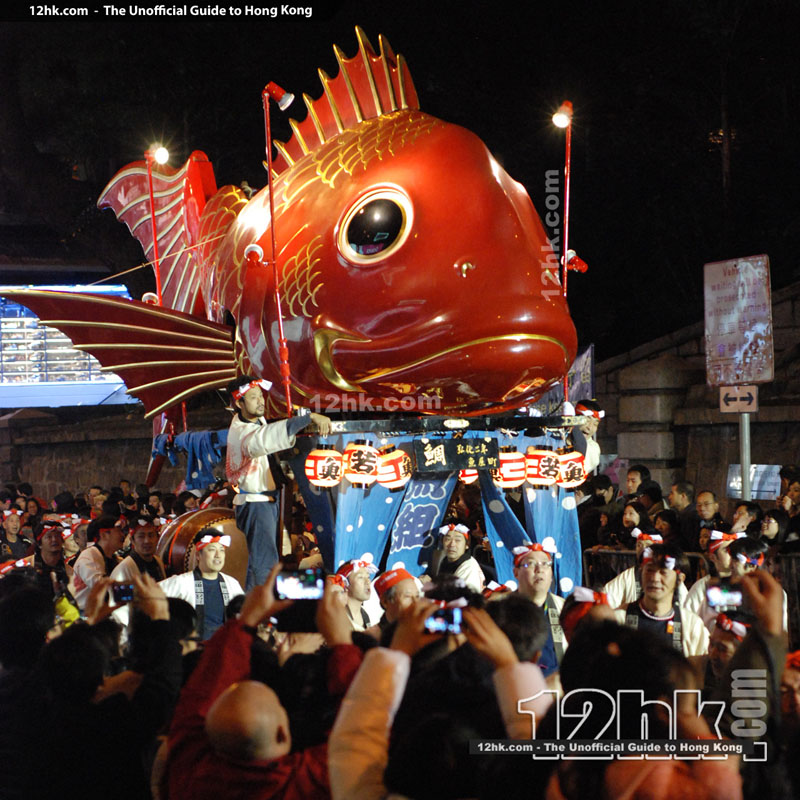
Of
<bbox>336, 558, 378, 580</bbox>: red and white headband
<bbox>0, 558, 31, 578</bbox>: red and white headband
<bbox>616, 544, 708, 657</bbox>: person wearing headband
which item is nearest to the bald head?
<bbox>616, 544, 708, 657</bbox>: person wearing headband

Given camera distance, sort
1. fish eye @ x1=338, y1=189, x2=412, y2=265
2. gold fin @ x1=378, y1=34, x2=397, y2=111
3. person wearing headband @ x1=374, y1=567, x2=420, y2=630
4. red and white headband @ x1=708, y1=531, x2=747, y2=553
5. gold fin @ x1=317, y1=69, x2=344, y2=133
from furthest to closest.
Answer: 1. gold fin @ x1=317, y1=69, x2=344, y2=133
2. gold fin @ x1=378, y1=34, x2=397, y2=111
3. fish eye @ x1=338, y1=189, x2=412, y2=265
4. red and white headband @ x1=708, y1=531, x2=747, y2=553
5. person wearing headband @ x1=374, y1=567, x2=420, y2=630

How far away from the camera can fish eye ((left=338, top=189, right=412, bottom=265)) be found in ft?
18.9

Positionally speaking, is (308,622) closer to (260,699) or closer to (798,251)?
(260,699)

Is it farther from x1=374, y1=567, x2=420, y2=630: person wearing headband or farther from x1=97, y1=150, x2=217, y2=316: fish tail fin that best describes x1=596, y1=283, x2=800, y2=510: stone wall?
x1=374, y1=567, x2=420, y2=630: person wearing headband

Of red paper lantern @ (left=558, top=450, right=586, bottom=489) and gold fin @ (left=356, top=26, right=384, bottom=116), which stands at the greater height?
gold fin @ (left=356, top=26, right=384, bottom=116)

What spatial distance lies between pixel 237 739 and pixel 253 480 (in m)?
4.00

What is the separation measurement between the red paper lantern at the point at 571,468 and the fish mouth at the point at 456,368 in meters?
0.65

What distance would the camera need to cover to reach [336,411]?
672cm

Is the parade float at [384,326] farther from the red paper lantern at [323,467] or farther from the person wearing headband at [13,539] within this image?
the person wearing headband at [13,539]

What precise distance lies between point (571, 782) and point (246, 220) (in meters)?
5.39

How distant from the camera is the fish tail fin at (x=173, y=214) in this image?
8141mm

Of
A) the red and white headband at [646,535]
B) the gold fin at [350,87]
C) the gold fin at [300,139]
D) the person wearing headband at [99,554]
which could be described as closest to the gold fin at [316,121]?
the gold fin at [300,139]

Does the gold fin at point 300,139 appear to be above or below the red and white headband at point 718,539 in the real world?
above

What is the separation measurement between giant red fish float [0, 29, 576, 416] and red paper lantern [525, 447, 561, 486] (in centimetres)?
45
